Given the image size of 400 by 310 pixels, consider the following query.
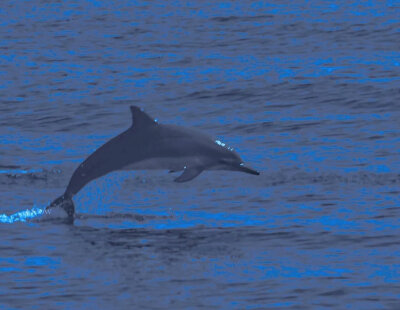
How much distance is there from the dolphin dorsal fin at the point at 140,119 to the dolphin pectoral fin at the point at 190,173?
3.52 feet

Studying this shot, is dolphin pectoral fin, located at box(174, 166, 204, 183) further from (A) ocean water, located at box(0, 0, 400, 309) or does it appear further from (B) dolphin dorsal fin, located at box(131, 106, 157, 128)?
(B) dolphin dorsal fin, located at box(131, 106, 157, 128)

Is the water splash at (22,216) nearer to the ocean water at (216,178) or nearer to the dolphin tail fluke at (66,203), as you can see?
the ocean water at (216,178)

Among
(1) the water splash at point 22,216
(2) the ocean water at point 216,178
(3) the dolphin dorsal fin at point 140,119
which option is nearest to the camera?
(2) the ocean water at point 216,178

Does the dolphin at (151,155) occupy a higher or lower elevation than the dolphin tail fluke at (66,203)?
higher

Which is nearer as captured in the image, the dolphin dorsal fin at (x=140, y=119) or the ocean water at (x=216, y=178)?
the ocean water at (x=216, y=178)

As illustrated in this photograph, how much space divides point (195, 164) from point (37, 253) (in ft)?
13.4

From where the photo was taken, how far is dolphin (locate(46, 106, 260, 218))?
22594 millimetres

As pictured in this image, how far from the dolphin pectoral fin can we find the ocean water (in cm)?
71

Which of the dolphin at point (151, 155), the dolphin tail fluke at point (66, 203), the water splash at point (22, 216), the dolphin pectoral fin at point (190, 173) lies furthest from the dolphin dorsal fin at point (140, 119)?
the water splash at point (22, 216)

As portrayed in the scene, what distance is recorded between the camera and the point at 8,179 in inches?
1051

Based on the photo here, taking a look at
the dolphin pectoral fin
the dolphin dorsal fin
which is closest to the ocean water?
the dolphin pectoral fin

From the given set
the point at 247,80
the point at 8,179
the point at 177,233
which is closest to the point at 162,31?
the point at 247,80

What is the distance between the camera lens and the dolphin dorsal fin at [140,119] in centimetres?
2233

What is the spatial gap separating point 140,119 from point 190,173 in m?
1.31
